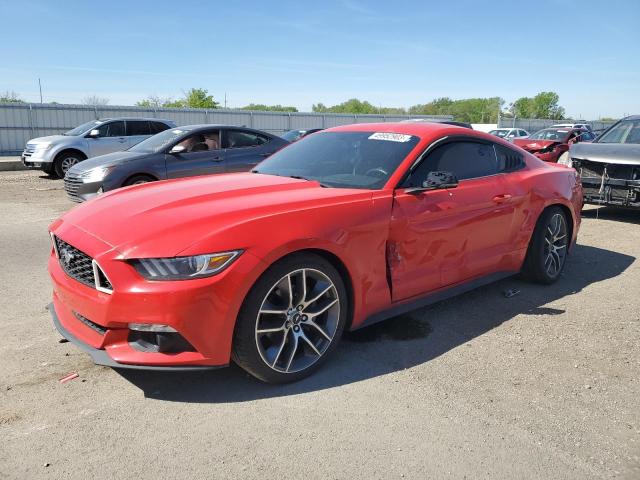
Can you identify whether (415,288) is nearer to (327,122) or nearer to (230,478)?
(230,478)

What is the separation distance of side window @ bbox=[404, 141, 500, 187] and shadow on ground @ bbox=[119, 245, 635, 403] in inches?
44.6

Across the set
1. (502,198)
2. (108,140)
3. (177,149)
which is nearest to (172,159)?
(177,149)

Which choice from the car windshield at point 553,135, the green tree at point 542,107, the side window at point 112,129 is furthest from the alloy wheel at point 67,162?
the green tree at point 542,107

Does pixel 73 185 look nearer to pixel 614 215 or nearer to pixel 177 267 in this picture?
pixel 177 267

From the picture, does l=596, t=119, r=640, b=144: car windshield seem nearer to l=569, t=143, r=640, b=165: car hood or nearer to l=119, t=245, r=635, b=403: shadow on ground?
l=569, t=143, r=640, b=165: car hood

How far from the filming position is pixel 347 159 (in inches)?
164

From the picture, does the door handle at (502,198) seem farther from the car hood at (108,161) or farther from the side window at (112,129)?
the side window at (112,129)

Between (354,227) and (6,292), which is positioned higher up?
(354,227)

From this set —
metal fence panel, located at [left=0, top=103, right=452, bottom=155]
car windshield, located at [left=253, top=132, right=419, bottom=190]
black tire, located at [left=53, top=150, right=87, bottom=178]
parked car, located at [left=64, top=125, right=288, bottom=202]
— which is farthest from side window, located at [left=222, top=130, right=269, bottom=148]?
metal fence panel, located at [left=0, top=103, right=452, bottom=155]

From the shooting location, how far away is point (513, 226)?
182 inches

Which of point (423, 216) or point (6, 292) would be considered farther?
point (6, 292)

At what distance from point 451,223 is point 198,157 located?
19.8 ft

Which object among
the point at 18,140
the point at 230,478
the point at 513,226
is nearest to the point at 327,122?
the point at 18,140

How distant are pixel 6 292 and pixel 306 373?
3.15 meters
